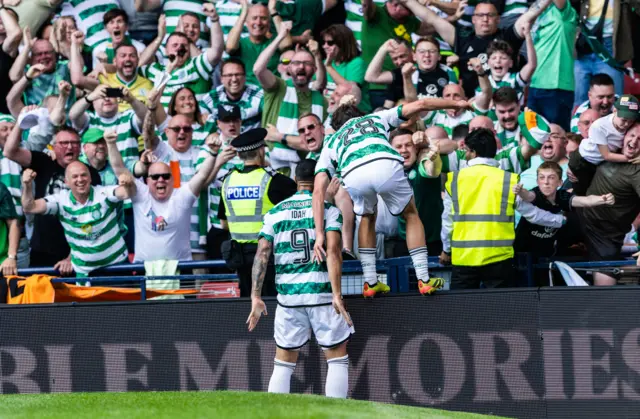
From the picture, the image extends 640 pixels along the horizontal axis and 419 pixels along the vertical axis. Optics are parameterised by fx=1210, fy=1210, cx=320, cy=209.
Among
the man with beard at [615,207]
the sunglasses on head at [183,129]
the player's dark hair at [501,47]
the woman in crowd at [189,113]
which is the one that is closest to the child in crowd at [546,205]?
the man with beard at [615,207]

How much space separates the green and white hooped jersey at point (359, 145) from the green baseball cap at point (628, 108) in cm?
240

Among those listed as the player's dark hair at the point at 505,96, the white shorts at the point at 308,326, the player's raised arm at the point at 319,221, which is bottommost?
the white shorts at the point at 308,326

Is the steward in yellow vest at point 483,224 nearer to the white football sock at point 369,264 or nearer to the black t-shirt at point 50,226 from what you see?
the white football sock at point 369,264

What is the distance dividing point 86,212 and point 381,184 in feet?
13.6

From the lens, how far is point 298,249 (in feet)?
33.2

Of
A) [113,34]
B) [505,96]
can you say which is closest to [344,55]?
[505,96]

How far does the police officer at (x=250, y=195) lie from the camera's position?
451 inches

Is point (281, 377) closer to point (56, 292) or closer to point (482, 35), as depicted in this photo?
point (56, 292)

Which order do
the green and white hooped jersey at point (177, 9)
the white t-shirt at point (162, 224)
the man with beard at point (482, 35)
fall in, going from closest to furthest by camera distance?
the white t-shirt at point (162, 224) → the man with beard at point (482, 35) → the green and white hooped jersey at point (177, 9)

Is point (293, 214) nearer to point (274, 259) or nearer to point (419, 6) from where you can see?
point (274, 259)

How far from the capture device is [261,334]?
1088cm

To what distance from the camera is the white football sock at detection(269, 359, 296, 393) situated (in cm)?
1012

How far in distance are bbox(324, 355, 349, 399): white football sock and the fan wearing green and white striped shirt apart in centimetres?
372

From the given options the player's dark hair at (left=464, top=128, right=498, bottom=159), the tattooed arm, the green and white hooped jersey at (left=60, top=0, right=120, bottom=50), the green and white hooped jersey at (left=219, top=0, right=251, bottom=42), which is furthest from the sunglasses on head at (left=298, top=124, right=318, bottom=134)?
the green and white hooped jersey at (left=60, top=0, right=120, bottom=50)
